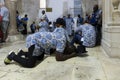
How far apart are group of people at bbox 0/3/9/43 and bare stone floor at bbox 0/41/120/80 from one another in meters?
4.97

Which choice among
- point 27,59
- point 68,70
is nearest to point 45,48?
point 27,59

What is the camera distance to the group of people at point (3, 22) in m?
10.4

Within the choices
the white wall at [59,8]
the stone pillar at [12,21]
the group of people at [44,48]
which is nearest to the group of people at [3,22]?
the stone pillar at [12,21]

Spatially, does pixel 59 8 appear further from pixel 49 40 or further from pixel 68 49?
pixel 49 40

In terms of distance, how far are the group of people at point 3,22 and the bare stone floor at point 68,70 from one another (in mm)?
4969

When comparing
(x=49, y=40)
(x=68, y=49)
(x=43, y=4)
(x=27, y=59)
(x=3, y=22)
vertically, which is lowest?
(x=27, y=59)

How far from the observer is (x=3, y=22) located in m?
10.6

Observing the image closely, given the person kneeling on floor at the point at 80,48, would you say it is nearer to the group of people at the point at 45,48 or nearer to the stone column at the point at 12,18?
the group of people at the point at 45,48

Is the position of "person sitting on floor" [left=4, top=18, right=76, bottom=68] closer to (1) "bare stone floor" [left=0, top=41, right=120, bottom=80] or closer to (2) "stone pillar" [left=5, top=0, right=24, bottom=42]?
(1) "bare stone floor" [left=0, top=41, right=120, bottom=80]

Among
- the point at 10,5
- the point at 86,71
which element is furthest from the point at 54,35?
the point at 10,5

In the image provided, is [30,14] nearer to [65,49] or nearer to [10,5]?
[10,5]

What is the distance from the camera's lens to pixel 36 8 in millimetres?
20281

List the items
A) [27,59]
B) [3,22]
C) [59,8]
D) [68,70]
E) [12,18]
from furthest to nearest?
[59,8] < [12,18] < [3,22] < [27,59] < [68,70]

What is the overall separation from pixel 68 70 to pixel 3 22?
20.9ft
